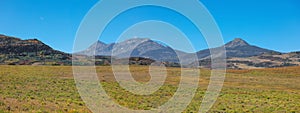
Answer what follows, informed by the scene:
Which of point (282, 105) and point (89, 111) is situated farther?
point (282, 105)

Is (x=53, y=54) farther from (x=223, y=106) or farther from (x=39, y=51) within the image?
(x=223, y=106)

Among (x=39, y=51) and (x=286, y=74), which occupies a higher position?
(x=39, y=51)

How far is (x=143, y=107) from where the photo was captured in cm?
2781

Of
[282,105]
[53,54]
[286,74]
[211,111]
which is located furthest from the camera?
[53,54]

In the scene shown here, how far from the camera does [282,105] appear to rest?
107 ft

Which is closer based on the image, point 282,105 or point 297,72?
point 282,105

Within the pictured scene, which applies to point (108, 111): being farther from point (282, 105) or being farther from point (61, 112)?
point (282, 105)

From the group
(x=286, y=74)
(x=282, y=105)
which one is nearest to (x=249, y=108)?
(x=282, y=105)

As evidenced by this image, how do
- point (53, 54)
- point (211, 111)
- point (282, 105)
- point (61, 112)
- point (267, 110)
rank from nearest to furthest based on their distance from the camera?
point (61, 112) < point (211, 111) < point (267, 110) < point (282, 105) < point (53, 54)

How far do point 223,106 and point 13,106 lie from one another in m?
17.3

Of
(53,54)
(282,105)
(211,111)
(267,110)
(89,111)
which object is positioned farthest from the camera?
(53,54)

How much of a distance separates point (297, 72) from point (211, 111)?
7076 centimetres

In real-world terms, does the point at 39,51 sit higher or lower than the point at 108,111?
higher

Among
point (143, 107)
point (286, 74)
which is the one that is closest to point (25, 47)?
point (286, 74)
